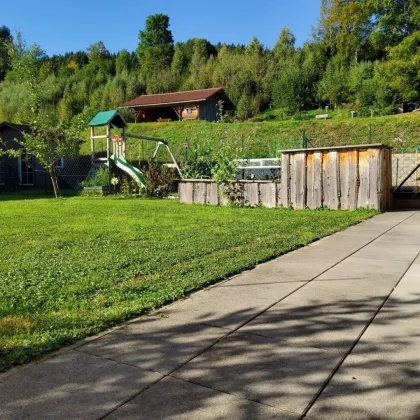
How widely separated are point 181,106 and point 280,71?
43.2 ft

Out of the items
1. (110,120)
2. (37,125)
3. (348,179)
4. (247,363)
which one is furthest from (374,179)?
(110,120)

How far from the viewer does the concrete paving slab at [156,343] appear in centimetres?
246

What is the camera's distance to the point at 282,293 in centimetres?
378

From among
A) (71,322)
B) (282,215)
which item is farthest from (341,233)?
(71,322)

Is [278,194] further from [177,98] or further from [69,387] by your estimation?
[177,98]

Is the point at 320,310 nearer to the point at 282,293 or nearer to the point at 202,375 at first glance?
the point at 282,293

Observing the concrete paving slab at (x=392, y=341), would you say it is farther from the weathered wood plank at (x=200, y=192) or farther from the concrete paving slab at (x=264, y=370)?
the weathered wood plank at (x=200, y=192)

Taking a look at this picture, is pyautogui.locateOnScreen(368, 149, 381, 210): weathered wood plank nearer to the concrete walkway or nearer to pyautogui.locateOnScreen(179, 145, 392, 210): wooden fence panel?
pyautogui.locateOnScreen(179, 145, 392, 210): wooden fence panel

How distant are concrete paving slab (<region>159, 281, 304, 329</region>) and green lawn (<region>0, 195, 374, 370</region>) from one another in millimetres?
211

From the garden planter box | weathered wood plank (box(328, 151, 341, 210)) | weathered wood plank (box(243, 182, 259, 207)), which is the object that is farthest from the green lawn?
the garden planter box

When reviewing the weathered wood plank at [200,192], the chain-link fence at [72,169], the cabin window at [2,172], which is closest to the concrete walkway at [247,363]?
the weathered wood plank at [200,192]

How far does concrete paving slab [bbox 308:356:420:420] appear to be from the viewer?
6.41 feet

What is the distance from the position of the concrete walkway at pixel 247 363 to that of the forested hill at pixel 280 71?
51.1 ft

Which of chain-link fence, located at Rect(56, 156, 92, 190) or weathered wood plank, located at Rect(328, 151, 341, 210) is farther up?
chain-link fence, located at Rect(56, 156, 92, 190)
